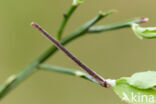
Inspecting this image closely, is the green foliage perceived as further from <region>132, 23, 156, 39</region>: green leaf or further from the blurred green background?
the blurred green background

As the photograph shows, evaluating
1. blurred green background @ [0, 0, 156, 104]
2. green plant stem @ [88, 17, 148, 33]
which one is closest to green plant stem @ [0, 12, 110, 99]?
green plant stem @ [88, 17, 148, 33]

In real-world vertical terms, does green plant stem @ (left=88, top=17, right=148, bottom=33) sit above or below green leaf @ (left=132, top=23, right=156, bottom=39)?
above

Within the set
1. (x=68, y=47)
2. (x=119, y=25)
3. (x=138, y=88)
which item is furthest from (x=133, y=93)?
(x=68, y=47)

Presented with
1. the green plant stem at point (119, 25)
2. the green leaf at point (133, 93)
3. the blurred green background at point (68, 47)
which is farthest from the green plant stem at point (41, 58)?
the blurred green background at point (68, 47)

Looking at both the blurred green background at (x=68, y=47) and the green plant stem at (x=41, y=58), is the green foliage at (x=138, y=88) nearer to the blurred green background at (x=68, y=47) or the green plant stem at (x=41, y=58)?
the green plant stem at (x=41, y=58)

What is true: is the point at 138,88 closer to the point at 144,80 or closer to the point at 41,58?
the point at 144,80
